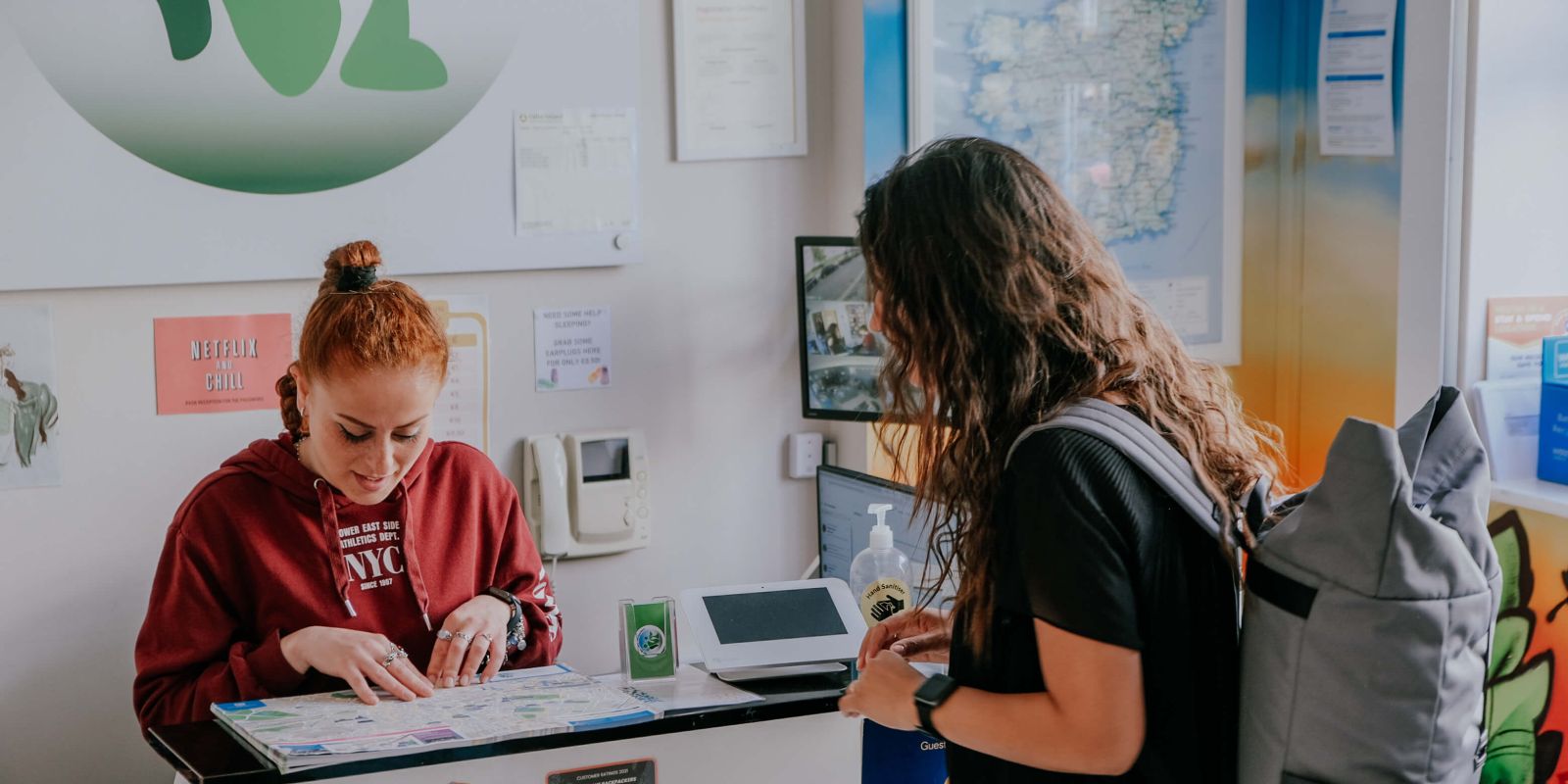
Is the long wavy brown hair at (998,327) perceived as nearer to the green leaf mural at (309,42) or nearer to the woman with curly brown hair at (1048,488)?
the woman with curly brown hair at (1048,488)

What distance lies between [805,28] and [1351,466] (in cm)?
199

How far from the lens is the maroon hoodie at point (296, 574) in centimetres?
198

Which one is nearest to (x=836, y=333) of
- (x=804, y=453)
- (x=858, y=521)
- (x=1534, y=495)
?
(x=804, y=453)

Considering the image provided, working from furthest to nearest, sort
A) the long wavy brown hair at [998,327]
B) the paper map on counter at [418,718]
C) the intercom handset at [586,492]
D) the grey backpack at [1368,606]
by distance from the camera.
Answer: the intercom handset at [586,492]
the paper map on counter at [418,718]
the long wavy brown hair at [998,327]
the grey backpack at [1368,606]

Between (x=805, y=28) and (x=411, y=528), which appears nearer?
(x=411, y=528)

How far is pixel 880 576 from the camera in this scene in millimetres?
2287

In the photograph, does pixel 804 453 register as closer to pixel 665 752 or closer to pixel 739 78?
pixel 739 78

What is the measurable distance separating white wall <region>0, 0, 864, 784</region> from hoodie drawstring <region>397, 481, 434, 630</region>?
70 centimetres

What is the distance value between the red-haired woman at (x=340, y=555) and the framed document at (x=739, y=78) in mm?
1042

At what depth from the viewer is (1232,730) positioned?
1.46 metres

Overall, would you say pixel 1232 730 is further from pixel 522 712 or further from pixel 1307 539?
pixel 522 712

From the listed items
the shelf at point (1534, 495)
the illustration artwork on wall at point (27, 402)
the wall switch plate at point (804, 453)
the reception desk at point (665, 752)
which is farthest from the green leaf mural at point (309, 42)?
the shelf at point (1534, 495)

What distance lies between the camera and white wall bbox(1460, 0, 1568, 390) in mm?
2697

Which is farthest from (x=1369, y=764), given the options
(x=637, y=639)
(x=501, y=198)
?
(x=501, y=198)
